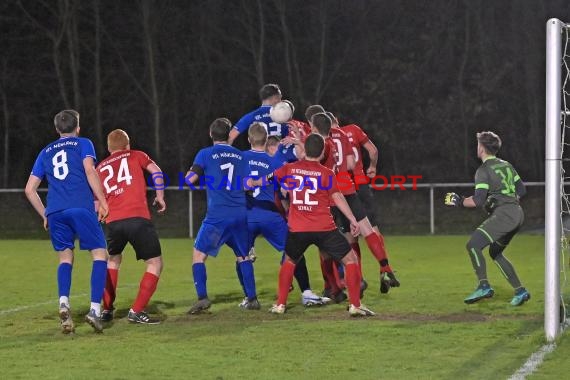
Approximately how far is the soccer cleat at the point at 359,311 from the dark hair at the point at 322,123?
1.93 meters

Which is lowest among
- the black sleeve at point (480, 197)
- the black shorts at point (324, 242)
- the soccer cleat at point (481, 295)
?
the soccer cleat at point (481, 295)

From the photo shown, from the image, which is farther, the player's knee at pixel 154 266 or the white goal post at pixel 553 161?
the player's knee at pixel 154 266

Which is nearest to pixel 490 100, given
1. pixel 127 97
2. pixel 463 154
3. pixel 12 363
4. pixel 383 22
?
pixel 463 154

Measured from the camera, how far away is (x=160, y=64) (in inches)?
1454

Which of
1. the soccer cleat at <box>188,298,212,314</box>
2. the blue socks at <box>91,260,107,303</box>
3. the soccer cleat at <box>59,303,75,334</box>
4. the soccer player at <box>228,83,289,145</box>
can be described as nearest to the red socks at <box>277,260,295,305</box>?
the soccer cleat at <box>188,298,212,314</box>

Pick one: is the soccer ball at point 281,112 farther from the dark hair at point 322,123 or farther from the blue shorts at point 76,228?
the blue shorts at point 76,228

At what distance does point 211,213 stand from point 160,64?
2710 cm

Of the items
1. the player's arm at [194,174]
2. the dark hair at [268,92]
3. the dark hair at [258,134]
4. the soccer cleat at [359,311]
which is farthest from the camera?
the dark hair at [268,92]

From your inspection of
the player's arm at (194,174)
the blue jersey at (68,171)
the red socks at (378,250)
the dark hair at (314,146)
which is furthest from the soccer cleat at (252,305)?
the blue jersey at (68,171)

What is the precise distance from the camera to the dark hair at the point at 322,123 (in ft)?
35.1

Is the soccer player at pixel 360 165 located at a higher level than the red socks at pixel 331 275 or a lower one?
higher

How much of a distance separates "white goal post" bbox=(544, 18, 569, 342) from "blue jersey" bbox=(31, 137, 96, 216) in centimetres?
403

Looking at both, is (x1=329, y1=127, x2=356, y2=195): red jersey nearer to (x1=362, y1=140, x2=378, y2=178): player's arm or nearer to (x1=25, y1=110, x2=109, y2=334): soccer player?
(x1=362, y1=140, x2=378, y2=178): player's arm

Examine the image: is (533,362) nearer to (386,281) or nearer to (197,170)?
(386,281)
